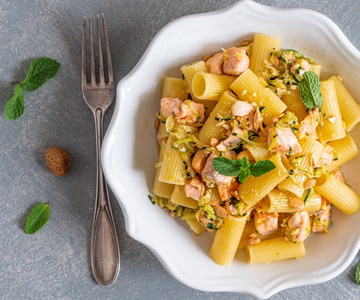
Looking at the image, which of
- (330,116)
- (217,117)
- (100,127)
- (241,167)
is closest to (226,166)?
(241,167)

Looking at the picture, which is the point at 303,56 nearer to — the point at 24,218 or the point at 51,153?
the point at 51,153

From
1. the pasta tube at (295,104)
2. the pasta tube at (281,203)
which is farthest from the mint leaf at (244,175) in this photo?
the pasta tube at (295,104)

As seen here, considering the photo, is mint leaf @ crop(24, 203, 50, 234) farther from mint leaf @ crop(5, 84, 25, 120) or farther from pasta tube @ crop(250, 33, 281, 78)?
pasta tube @ crop(250, 33, 281, 78)

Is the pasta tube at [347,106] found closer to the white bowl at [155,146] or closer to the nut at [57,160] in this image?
the white bowl at [155,146]

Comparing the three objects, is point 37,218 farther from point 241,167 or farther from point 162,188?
point 241,167

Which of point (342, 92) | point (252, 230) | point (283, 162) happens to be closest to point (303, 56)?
point (342, 92)

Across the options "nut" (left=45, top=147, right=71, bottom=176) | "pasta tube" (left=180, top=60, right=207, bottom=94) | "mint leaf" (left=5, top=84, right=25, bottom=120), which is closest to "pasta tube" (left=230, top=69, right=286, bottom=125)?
"pasta tube" (left=180, top=60, right=207, bottom=94)
